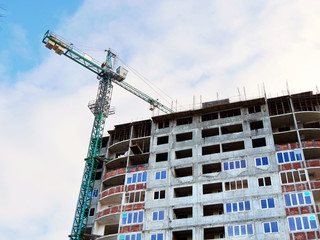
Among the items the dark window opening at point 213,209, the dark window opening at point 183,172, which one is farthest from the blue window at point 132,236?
the dark window opening at point 183,172

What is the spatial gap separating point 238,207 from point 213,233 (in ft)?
16.4

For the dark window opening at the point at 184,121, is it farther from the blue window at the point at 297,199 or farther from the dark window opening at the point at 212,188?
the blue window at the point at 297,199

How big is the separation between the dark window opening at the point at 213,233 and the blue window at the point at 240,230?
1769mm

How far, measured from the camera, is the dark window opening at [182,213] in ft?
180

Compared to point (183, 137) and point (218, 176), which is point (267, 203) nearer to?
point (218, 176)

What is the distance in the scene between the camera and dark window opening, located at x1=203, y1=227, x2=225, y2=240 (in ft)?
170

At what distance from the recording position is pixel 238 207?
51781mm

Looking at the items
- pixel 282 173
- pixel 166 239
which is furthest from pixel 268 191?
pixel 166 239

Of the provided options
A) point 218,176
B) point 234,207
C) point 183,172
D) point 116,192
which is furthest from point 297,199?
point 116,192

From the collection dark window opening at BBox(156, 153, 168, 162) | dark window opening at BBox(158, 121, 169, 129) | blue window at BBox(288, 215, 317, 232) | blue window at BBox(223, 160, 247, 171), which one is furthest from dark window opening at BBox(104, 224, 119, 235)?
blue window at BBox(288, 215, 317, 232)

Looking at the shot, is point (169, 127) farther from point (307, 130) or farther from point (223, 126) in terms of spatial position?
point (307, 130)

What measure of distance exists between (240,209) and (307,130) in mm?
15078

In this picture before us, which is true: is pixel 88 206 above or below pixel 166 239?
above

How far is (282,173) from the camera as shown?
5278 cm
